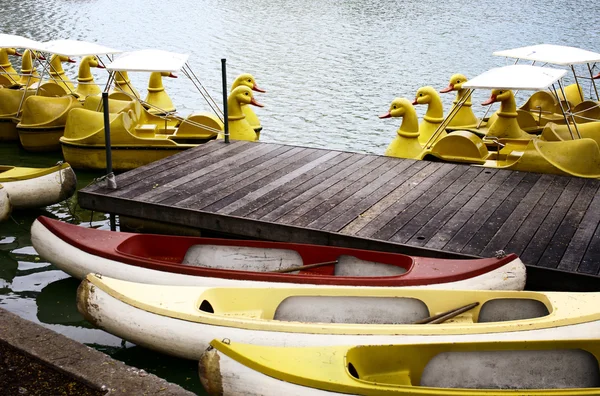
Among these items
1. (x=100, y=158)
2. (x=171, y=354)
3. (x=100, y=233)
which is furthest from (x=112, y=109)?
(x=171, y=354)

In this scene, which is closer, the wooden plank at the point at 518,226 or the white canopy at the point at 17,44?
the wooden plank at the point at 518,226

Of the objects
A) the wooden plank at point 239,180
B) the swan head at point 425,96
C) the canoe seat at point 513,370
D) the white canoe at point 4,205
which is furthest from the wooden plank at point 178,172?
the canoe seat at point 513,370

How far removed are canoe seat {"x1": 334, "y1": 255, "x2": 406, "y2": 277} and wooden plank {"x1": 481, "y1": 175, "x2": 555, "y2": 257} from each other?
34.3 inches

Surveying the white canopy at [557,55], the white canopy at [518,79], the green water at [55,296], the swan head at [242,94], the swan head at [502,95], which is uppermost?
the white canopy at [557,55]

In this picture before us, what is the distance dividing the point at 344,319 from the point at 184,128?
20.6 ft

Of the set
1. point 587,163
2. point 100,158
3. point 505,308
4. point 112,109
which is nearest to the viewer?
point 505,308

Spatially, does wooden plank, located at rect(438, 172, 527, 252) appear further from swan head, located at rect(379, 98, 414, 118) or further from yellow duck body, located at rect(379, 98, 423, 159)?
swan head, located at rect(379, 98, 414, 118)

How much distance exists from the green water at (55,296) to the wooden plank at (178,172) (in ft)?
3.63

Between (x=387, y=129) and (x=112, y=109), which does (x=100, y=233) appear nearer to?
(x=112, y=109)

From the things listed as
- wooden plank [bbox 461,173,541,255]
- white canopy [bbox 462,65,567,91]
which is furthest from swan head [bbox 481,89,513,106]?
wooden plank [bbox 461,173,541,255]

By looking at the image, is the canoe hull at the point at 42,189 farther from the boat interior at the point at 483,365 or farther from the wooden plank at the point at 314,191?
the boat interior at the point at 483,365

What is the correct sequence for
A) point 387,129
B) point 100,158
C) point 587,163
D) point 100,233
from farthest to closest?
point 387,129
point 100,158
point 587,163
point 100,233

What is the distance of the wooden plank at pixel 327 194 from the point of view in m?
7.61

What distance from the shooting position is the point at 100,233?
7266 millimetres
